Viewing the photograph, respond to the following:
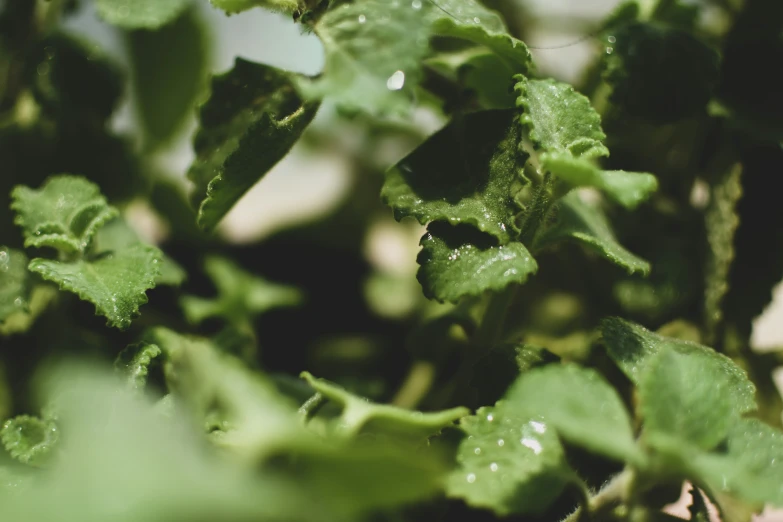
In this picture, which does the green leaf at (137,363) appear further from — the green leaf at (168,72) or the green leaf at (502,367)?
the green leaf at (168,72)

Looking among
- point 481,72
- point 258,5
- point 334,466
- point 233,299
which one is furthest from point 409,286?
point 334,466

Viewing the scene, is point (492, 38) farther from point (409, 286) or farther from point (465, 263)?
point (409, 286)

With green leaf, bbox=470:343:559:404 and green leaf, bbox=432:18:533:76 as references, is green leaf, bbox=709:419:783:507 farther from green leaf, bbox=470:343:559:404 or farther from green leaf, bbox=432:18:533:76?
green leaf, bbox=432:18:533:76

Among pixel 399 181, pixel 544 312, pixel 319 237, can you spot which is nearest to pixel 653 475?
pixel 399 181

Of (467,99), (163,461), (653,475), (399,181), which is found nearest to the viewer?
(163,461)

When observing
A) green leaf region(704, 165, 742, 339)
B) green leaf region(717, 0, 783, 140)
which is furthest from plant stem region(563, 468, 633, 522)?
green leaf region(717, 0, 783, 140)

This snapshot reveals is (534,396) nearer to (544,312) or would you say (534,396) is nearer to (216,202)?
(216,202)

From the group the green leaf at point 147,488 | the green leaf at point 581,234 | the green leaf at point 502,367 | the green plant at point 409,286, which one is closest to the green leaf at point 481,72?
the green plant at point 409,286
